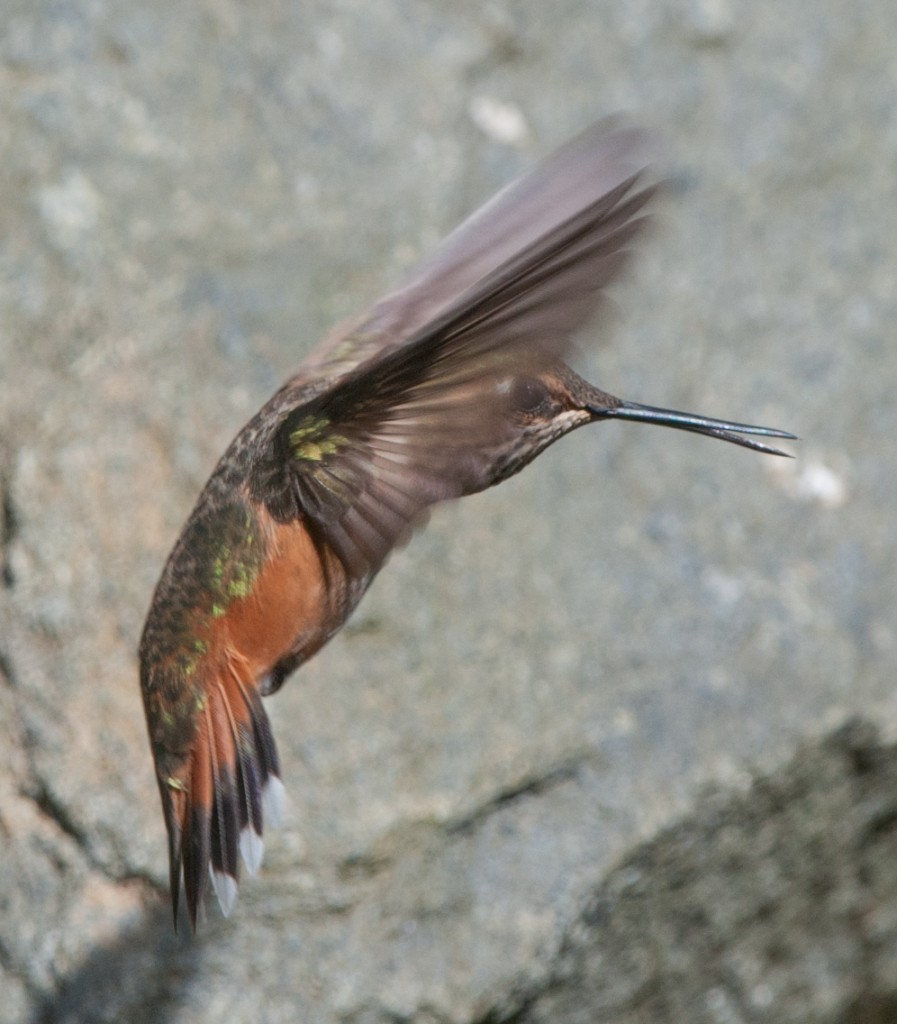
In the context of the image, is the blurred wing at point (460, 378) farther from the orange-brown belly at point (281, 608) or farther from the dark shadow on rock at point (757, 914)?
the dark shadow on rock at point (757, 914)

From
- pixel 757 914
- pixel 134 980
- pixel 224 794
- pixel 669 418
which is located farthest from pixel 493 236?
pixel 757 914

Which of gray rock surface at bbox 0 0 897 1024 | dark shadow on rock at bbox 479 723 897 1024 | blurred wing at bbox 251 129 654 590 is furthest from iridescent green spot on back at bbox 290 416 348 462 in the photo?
dark shadow on rock at bbox 479 723 897 1024

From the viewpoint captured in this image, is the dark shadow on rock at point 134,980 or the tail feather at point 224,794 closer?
the tail feather at point 224,794

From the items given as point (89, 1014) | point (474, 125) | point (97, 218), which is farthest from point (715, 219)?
point (89, 1014)

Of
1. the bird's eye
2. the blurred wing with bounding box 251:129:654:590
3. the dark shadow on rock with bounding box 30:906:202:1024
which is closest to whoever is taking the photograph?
the blurred wing with bounding box 251:129:654:590

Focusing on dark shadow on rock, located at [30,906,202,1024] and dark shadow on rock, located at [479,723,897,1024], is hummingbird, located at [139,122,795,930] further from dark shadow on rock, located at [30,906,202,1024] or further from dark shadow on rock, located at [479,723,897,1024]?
dark shadow on rock, located at [479,723,897,1024]

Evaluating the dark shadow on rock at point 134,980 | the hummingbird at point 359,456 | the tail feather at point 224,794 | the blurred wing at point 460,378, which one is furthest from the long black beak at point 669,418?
the dark shadow on rock at point 134,980

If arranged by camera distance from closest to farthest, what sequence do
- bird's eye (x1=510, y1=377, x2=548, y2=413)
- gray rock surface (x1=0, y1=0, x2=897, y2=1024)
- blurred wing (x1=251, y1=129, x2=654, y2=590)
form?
blurred wing (x1=251, y1=129, x2=654, y2=590) → bird's eye (x1=510, y1=377, x2=548, y2=413) → gray rock surface (x1=0, y1=0, x2=897, y2=1024)

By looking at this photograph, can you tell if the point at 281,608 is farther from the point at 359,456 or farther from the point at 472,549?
the point at 472,549
